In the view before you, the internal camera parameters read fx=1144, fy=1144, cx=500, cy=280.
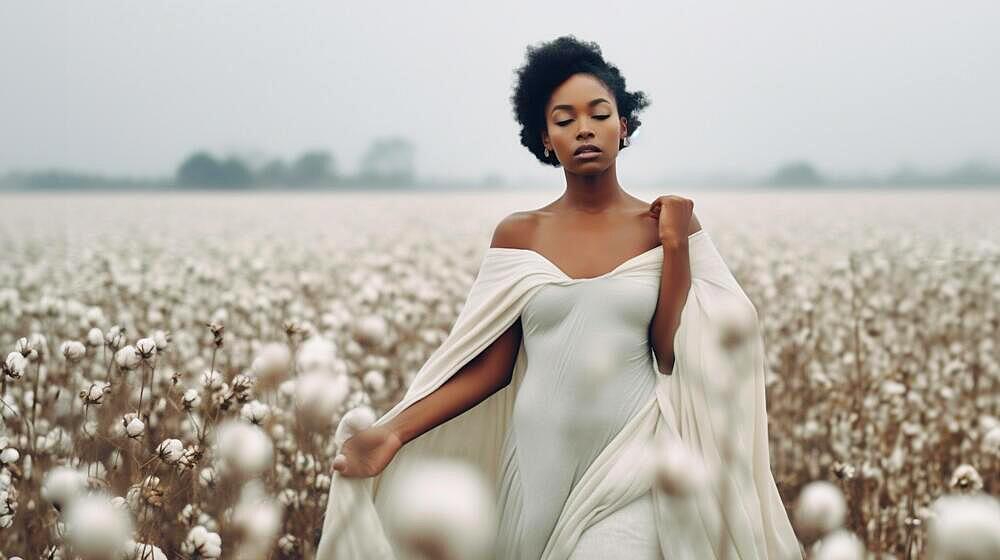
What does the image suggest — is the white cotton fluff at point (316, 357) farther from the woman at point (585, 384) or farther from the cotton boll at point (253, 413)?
the cotton boll at point (253, 413)

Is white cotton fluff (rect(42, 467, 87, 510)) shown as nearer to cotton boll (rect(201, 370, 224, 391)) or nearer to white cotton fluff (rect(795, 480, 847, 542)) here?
cotton boll (rect(201, 370, 224, 391))

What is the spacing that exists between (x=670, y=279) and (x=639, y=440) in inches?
13.5

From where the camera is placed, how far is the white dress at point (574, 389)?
2.38 meters

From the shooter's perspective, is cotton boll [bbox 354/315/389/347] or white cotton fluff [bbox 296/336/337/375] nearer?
white cotton fluff [bbox 296/336/337/375]

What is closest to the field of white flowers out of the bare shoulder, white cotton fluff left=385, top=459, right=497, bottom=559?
white cotton fluff left=385, top=459, right=497, bottom=559

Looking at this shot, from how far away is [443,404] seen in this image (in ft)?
8.26

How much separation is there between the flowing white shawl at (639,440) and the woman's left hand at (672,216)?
2.1 inches

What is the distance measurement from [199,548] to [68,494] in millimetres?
275

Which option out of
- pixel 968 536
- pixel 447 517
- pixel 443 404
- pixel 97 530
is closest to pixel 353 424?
pixel 443 404

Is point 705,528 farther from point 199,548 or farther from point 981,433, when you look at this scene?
point 981,433

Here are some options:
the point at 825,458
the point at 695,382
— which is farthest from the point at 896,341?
the point at 695,382

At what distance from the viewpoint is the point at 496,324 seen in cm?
255

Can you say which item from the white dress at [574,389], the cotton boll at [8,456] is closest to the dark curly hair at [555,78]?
the white dress at [574,389]

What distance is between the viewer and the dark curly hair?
102 inches
